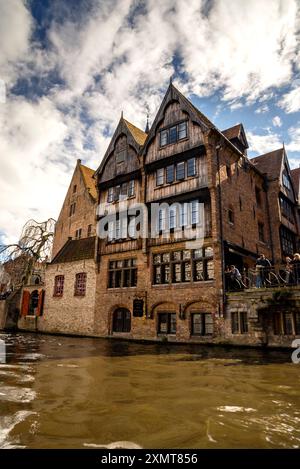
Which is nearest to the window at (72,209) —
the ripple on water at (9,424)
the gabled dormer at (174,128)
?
the gabled dormer at (174,128)

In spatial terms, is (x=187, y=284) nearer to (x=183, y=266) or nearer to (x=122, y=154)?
(x=183, y=266)

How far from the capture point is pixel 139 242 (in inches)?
734

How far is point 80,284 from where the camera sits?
855 inches

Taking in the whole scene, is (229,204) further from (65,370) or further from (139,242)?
(65,370)

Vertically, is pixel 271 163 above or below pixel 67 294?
above

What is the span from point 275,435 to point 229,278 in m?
12.3

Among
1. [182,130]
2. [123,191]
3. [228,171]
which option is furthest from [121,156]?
[228,171]

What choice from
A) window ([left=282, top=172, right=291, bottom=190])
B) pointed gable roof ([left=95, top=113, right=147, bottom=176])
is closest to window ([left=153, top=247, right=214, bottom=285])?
pointed gable roof ([left=95, top=113, right=147, bottom=176])

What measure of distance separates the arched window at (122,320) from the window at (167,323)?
93.8 inches

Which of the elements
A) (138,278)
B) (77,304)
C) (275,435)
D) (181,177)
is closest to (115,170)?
(181,177)

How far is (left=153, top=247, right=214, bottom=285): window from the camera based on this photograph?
51.6 feet

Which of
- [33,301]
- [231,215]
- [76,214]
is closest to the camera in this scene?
[231,215]

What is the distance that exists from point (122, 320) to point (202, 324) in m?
5.70

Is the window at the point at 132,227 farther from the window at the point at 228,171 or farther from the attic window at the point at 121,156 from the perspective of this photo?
the window at the point at 228,171
